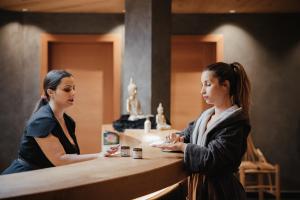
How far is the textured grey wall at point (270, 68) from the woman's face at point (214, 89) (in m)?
4.76

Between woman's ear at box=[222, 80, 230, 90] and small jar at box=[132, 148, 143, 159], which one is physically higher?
woman's ear at box=[222, 80, 230, 90]

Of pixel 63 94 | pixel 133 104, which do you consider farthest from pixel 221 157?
pixel 133 104

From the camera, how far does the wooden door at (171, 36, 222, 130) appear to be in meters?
7.13

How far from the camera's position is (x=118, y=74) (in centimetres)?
682

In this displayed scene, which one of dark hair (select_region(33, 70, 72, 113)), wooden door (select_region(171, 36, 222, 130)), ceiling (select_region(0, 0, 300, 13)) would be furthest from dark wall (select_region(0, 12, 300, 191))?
dark hair (select_region(33, 70, 72, 113))

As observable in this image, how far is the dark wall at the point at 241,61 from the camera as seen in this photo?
22.0 ft

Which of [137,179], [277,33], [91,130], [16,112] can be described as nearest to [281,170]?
[277,33]

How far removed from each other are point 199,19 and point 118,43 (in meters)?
1.33

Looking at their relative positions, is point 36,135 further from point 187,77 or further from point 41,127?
point 187,77

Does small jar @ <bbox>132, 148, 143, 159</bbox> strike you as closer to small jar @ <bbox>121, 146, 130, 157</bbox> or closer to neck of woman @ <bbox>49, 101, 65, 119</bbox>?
small jar @ <bbox>121, 146, 130, 157</bbox>

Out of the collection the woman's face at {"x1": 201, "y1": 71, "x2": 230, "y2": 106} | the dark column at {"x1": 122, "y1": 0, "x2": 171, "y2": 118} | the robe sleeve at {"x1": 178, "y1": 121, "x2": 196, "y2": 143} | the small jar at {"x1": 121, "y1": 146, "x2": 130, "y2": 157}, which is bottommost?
the small jar at {"x1": 121, "y1": 146, "x2": 130, "y2": 157}

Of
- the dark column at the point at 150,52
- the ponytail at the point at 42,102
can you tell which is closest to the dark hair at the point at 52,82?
the ponytail at the point at 42,102

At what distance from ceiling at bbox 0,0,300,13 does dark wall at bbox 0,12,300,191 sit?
0.19m

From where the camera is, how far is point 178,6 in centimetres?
622
